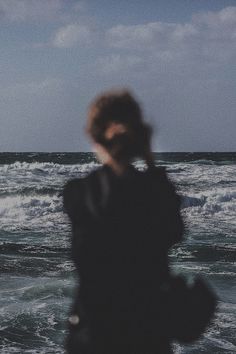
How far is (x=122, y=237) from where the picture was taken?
1949 millimetres

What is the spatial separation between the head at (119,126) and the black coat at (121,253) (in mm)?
79

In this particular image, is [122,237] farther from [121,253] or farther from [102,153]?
[102,153]

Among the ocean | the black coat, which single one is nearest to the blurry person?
the black coat

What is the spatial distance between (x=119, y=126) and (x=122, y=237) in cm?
45

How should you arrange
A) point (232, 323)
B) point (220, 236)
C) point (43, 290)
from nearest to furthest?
1. point (232, 323)
2. point (43, 290)
3. point (220, 236)

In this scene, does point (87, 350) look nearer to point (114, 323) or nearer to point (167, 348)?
point (114, 323)

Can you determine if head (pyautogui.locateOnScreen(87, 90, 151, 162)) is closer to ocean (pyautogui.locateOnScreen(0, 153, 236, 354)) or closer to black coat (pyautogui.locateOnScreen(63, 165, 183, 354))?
black coat (pyautogui.locateOnScreen(63, 165, 183, 354))

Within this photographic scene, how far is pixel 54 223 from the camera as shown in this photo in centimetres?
1989

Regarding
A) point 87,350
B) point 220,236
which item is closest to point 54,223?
point 220,236

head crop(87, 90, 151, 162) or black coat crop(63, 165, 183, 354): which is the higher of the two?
head crop(87, 90, 151, 162)

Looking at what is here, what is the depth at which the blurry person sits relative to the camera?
194 cm

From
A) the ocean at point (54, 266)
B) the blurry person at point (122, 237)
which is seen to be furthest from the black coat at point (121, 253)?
the ocean at point (54, 266)

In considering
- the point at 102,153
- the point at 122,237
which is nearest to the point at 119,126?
the point at 102,153

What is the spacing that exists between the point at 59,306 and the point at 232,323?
3023 millimetres
